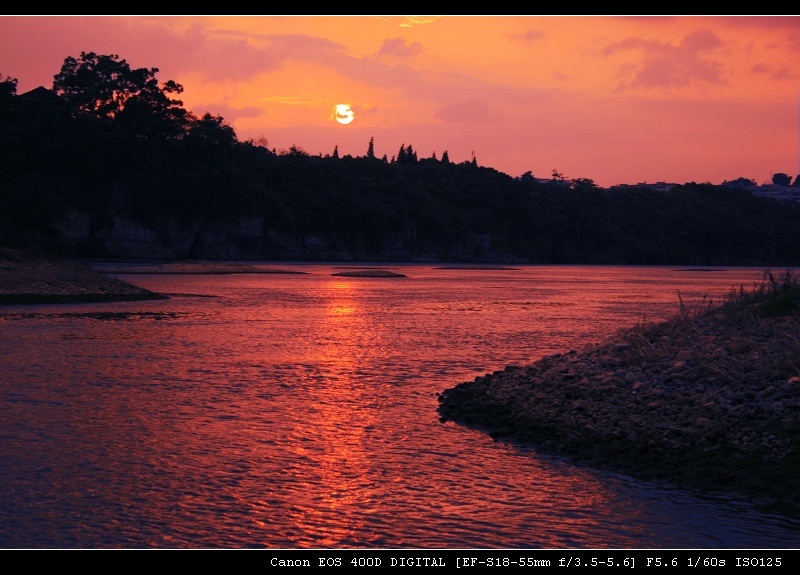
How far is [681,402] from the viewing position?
15641 mm

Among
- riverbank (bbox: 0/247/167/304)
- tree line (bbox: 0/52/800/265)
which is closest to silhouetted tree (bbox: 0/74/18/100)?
tree line (bbox: 0/52/800/265)

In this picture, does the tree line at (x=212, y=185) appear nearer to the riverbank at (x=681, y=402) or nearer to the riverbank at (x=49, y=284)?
the riverbank at (x=49, y=284)

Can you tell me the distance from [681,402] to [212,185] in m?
126

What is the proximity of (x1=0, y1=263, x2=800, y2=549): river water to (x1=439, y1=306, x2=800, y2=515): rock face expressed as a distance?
2.04 ft

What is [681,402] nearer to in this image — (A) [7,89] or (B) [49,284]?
(B) [49,284]

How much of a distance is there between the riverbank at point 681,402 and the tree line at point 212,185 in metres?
53.9

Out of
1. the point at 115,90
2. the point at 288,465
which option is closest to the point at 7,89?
the point at 115,90

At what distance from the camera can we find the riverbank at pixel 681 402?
1355 cm

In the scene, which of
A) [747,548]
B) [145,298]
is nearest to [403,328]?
[145,298]

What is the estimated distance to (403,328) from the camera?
1620 inches

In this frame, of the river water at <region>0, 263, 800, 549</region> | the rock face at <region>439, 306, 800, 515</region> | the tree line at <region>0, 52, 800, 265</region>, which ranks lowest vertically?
the river water at <region>0, 263, 800, 549</region>

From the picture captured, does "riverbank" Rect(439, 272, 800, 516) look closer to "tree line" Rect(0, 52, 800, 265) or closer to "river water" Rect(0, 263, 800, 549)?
"river water" Rect(0, 263, 800, 549)

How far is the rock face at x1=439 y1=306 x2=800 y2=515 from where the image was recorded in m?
13.5
